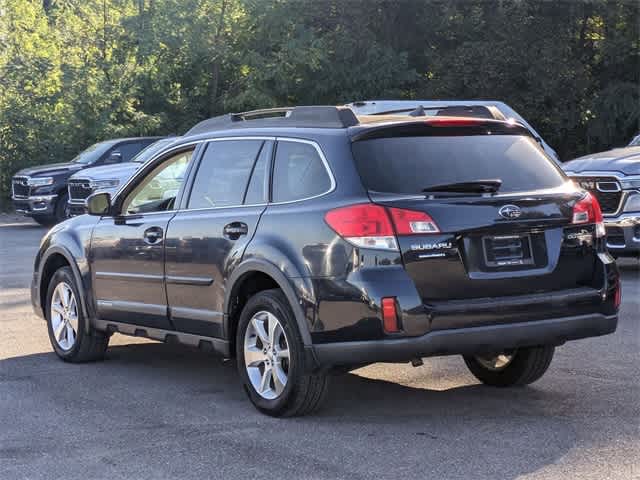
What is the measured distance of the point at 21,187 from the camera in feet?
83.4

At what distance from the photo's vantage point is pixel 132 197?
813 cm

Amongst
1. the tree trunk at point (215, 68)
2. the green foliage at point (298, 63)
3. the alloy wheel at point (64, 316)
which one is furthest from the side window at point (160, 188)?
the tree trunk at point (215, 68)

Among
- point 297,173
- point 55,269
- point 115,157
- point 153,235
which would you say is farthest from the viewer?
point 115,157

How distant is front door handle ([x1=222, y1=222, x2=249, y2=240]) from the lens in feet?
22.3

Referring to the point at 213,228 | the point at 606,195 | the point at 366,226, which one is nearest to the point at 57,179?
the point at 606,195

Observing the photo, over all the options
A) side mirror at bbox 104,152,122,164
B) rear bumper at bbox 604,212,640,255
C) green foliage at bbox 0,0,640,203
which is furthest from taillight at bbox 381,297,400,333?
green foliage at bbox 0,0,640,203

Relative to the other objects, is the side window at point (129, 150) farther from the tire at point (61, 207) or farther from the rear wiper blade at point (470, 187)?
the rear wiper blade at point (470, 187)

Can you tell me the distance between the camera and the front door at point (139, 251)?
7.61 metres

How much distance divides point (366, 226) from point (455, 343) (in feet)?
2.46

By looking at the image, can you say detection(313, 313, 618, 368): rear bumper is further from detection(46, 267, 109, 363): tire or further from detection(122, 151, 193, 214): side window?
detection(46, 267, 109, 363): tire

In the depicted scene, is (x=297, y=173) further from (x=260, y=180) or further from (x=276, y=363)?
(x=276, y=363)

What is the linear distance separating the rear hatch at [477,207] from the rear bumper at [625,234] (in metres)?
6.48

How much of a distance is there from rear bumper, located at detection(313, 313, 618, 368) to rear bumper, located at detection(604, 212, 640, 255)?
6814mm

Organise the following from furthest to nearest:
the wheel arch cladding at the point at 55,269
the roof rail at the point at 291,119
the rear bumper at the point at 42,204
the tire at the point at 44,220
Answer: the tire at the point at 44,220 < the rear bumper at the point at 42,204 < the wheel arch cladding at the point at 55,269 < the roof rail at the point at 291,119
